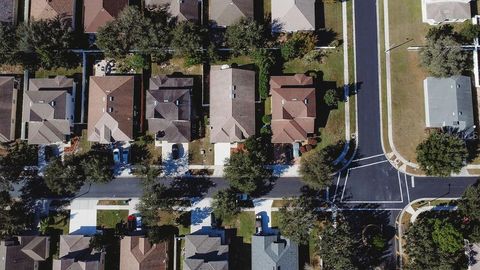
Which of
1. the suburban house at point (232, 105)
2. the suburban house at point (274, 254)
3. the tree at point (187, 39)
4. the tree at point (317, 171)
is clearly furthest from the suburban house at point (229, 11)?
the suburban house at point (274, 254)

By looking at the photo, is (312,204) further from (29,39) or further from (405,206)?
(29,39)

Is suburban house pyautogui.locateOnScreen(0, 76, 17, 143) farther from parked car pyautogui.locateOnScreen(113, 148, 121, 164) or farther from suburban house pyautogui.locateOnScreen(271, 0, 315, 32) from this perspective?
suburban house pyautogui.locateOnScreen(271, 0, 315, 32)

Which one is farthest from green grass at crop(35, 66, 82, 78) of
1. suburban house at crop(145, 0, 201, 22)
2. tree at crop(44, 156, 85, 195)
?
suburban house at crop(145, 0, 201, 22)

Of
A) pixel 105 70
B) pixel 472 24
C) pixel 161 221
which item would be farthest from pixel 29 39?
pixel 472 24

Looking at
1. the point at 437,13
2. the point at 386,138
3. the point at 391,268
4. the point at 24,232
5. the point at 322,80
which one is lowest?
the point at 391,268

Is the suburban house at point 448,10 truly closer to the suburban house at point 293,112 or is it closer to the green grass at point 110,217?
the suburban house at point 293,112

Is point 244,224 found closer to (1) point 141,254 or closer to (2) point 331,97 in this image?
(1) point 141,254

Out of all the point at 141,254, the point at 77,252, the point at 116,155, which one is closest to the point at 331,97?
→ the point at 116,155
